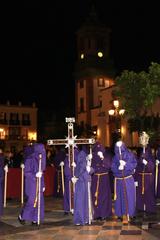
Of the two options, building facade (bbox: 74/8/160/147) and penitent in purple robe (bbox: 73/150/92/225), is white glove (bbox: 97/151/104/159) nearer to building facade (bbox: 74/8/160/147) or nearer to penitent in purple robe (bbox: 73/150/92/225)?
penitent in purple robe (bbox: 73/150/92/225)

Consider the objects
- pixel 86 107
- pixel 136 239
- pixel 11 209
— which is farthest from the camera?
pixel 86 107

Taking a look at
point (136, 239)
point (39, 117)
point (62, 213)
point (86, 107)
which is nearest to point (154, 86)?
point (86, 107)

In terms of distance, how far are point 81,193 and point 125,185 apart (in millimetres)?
1140

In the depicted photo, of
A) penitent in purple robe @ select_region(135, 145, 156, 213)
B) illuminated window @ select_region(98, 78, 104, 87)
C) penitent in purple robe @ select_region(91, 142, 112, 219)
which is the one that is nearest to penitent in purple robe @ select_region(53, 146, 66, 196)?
penitent in purple robe @ select_region(135, 145, 156, 213)

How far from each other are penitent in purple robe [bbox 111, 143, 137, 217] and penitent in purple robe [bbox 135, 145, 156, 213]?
5.91ft

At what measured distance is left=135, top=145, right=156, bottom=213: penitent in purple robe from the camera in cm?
1348

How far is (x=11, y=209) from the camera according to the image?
14891mm

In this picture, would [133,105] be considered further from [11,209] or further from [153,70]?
[11,209]

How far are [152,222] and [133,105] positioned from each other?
106 feet

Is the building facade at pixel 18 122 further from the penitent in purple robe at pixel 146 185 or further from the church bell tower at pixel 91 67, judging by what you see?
the penitent in purple robe at pixel 146 185

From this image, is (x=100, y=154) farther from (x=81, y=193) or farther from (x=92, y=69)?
(x=92, y=69)

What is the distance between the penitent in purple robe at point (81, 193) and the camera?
1144cm

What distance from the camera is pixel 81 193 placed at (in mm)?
11570

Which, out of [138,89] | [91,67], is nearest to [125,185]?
[138,89]
